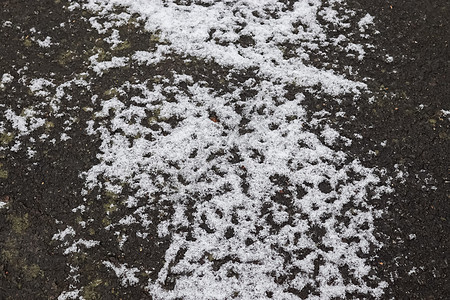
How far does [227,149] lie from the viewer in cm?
262

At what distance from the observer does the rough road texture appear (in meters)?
2.18

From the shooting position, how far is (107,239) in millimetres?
2285

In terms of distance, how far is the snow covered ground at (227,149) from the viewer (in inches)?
86.8

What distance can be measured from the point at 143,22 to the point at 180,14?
343 millimetres

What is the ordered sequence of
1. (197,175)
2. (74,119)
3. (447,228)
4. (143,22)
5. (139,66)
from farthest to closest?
1. (143,22)
2. (139,66)
3. (74,119)
4. (197,175)
5. (447,228)

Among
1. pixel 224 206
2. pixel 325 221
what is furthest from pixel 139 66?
pixel 325 221

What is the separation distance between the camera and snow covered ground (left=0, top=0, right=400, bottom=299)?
2.21m

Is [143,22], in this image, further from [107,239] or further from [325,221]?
[325,221]

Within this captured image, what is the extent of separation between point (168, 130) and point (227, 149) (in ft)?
1.54

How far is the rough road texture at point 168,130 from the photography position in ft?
7.14

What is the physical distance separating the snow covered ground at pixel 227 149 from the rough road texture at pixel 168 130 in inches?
1.7

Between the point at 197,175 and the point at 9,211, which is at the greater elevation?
the point at 197,175

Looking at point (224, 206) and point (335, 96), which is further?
point (335, 96)

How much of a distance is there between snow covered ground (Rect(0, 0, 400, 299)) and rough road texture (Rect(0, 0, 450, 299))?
0.04 meters
